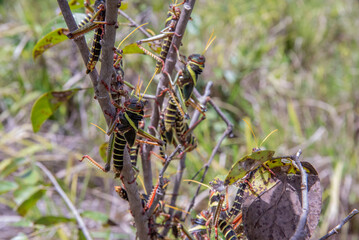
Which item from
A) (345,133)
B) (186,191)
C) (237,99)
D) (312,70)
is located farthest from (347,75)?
(186,191)

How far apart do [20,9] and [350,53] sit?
334 cm

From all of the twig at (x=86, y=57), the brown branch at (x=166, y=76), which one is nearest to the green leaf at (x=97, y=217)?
the brown branch at (x=166, y=76)

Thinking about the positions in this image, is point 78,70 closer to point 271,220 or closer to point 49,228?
point 49,228

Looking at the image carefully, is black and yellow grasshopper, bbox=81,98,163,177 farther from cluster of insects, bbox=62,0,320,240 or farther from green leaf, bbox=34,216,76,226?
green leaf, bbox=34,216,76,226

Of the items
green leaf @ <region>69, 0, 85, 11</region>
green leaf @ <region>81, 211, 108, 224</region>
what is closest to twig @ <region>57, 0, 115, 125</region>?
green leaf @ <region>69, 0, 85, 11</region>

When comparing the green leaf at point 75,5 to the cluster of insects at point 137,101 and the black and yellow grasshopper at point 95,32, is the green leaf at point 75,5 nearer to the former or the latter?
the cluster of insects at point 137,101

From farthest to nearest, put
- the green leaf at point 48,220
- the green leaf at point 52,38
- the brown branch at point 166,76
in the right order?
the green leaf at point 48,220, the green leaf at point 52,38, the brown branch at point 166,76

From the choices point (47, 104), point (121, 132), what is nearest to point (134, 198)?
point (121, 132)

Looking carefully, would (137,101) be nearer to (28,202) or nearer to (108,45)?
(108,45)

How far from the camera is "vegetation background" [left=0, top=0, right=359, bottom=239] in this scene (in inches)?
89.3

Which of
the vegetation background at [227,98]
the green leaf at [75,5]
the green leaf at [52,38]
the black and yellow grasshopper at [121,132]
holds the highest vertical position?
the green leaf at [75,5]

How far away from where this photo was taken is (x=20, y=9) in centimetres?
330

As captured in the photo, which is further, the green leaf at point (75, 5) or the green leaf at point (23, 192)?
the green leaf at point (23, 192)

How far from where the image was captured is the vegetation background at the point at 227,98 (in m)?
2.27
